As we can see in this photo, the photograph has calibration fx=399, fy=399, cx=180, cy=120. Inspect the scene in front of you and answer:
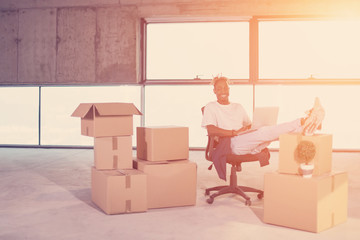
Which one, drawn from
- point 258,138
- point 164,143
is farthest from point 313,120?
point 164,143

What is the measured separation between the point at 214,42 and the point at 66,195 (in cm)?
418

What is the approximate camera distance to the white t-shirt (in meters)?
3.40

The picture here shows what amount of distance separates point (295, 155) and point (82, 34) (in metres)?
5.33

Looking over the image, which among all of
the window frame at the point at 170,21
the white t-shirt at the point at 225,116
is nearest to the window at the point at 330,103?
the window frame at the point at 170,21

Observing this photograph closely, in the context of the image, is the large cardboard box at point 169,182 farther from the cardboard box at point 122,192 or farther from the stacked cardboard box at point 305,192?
the stacked cardboard box at point 305,192

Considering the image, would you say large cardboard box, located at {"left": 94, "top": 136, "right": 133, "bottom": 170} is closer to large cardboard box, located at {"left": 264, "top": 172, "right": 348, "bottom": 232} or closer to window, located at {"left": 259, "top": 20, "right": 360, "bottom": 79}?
large cardboard box, located at {"left": 264, "top": 172, "right": 348, "bottom": 232}

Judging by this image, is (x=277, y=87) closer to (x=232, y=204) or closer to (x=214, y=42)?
(x=214, y=42)

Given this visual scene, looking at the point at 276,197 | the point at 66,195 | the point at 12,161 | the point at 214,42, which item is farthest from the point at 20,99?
the point at 276,197

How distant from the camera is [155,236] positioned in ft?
7.97

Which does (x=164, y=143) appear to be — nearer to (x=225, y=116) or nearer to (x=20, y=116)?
(x=225, y=116)

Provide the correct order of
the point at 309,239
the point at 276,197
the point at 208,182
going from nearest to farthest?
the point at 309,239 < the point at 276,197 < the point at 208,182

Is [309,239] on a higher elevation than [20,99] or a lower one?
lower

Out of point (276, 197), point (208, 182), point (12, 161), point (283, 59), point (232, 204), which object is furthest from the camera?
point (283, 59)

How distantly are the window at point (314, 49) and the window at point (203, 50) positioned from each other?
44 centimetres
